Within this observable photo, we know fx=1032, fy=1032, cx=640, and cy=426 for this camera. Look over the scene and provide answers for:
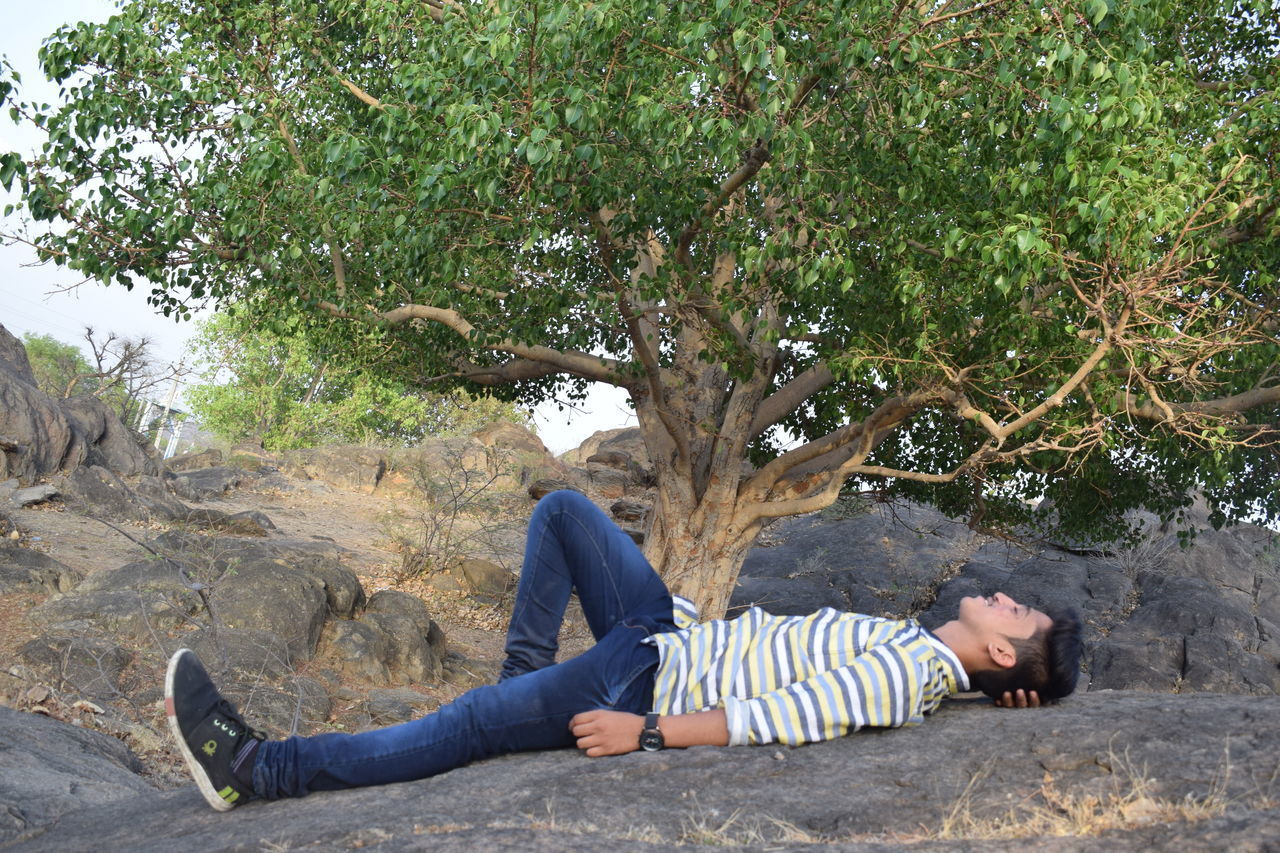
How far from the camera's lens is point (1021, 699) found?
3.67 m

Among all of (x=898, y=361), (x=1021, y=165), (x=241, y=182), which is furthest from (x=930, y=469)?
(x=241, y=182)

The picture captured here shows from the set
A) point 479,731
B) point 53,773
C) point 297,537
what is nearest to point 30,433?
point 297,537

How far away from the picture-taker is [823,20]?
7.21 meters

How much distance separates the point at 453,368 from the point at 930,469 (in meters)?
6.17

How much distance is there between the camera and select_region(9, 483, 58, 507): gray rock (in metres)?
14.6

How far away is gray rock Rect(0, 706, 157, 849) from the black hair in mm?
3040

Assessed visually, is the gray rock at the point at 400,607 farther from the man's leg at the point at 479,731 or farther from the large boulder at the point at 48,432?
the man's leg at the point at 479,731

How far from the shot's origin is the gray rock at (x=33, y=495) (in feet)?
47.9

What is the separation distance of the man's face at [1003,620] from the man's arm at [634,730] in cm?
98

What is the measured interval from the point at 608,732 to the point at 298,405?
3707 cm

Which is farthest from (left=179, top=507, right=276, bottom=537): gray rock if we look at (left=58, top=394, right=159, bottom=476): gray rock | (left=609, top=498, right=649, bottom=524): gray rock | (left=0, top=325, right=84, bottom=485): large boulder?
(left=609, top=498, right=649, bottom=524): gray rock

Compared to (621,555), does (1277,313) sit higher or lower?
higher

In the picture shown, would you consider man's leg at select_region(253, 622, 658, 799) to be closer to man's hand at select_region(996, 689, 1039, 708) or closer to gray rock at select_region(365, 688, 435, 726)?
man's hand at select_region(996, 689, 1039, 708)

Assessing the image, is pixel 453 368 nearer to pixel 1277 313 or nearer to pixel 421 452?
pixel 1277 313
